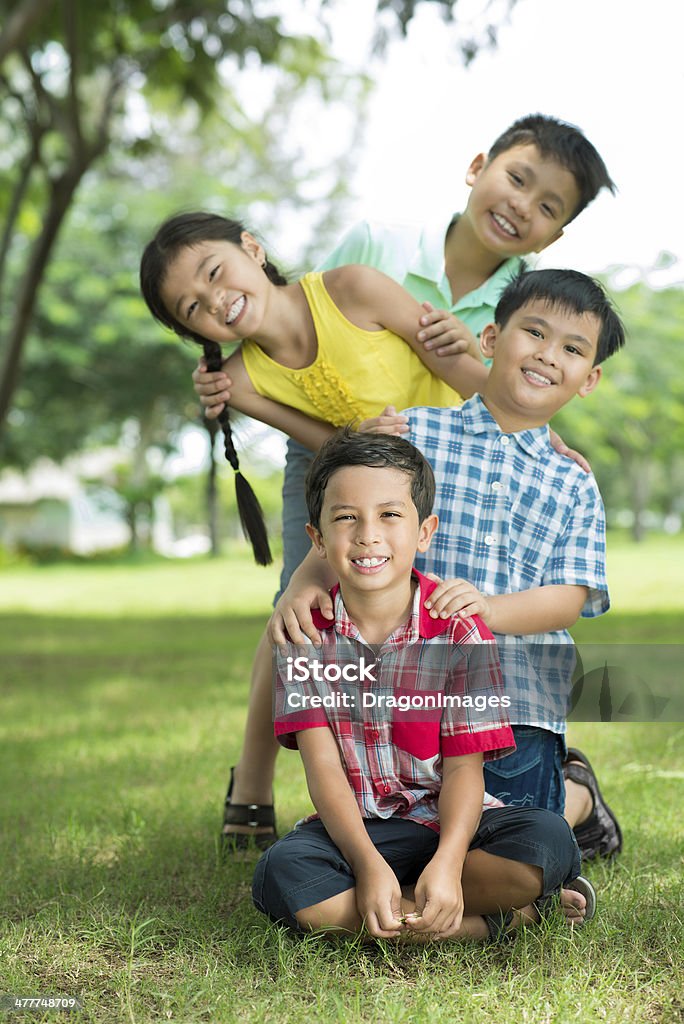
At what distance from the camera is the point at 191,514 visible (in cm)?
4381

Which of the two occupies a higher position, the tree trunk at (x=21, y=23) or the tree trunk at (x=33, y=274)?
the tree trunk at (x=21, y=23)

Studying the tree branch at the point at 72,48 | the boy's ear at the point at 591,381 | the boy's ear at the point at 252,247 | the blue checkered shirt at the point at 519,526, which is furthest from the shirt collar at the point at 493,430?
the tree branch at the point at 72,48

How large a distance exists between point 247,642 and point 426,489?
5.22 m

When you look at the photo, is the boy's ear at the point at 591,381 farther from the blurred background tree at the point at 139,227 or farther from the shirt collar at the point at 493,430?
the blurred background tree at the point at 139,227

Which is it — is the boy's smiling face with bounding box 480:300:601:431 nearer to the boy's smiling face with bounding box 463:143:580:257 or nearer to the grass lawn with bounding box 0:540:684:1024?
the boy's smiling face with bounding box 463:143:580:257

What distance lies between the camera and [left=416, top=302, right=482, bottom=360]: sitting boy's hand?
248cm

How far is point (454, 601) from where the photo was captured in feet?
6.81

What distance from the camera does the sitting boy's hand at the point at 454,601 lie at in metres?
2.07

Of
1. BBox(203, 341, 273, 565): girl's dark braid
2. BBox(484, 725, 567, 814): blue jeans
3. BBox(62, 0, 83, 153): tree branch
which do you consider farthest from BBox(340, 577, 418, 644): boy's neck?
BBox(62, 0, 83, 153): tree branch

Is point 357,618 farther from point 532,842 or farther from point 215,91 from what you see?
point 215,91

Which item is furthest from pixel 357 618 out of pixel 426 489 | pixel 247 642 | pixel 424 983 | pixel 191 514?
pixel 191 514

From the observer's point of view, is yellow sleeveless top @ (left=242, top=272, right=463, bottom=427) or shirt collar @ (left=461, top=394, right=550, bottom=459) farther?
yellow sleeveless top @ (left=242, top=272, right=463, bottom=427)

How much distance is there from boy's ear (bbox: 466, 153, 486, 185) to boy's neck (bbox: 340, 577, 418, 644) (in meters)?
1.20

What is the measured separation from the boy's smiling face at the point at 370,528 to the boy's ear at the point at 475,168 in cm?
106
